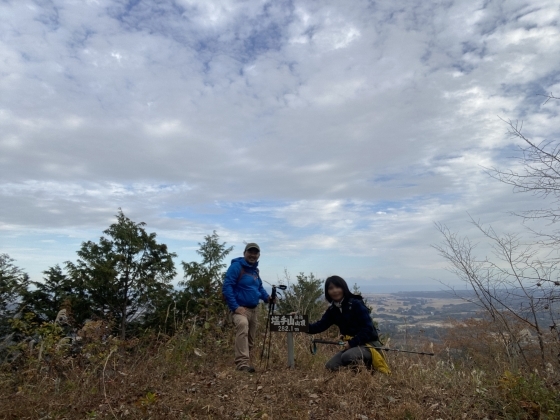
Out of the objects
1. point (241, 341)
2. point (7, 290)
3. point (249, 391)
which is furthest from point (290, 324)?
point (7, 290)

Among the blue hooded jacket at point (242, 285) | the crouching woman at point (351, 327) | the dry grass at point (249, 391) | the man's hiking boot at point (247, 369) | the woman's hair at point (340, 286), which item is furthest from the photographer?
the blue hooded jacket at point (242, 285)

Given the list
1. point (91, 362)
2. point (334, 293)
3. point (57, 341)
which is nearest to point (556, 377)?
point (334, 293)

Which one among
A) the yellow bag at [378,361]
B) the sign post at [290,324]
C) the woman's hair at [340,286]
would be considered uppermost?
the woman's hair at [340,286]

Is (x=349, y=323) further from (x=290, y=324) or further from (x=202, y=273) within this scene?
(x=202, y=273)

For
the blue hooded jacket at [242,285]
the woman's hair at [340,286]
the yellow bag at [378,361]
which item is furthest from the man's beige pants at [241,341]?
the yellow bag at [378,361]

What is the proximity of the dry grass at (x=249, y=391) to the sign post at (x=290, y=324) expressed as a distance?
1.09ft

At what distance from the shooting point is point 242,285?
5762 millimetres

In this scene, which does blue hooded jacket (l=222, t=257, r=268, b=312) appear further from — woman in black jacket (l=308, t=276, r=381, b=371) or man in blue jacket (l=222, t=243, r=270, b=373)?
woman in black jacket (l=308, t=276, r=381, b=371)

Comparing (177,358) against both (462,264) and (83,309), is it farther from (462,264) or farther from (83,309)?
(83,309)

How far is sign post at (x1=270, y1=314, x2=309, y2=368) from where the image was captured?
538cm

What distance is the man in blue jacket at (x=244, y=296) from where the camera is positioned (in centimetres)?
551

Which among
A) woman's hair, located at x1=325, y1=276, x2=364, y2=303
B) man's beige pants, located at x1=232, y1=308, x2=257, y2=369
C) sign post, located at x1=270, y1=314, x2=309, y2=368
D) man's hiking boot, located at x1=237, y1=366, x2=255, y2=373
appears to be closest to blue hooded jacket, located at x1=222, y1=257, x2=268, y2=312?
man's beige pants, located at x1=232, y1=308, x2=257, y2=369

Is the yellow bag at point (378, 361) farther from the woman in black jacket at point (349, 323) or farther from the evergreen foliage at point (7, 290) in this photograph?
the evergreen foliage at point (7, 290)

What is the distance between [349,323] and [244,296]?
166 cm
